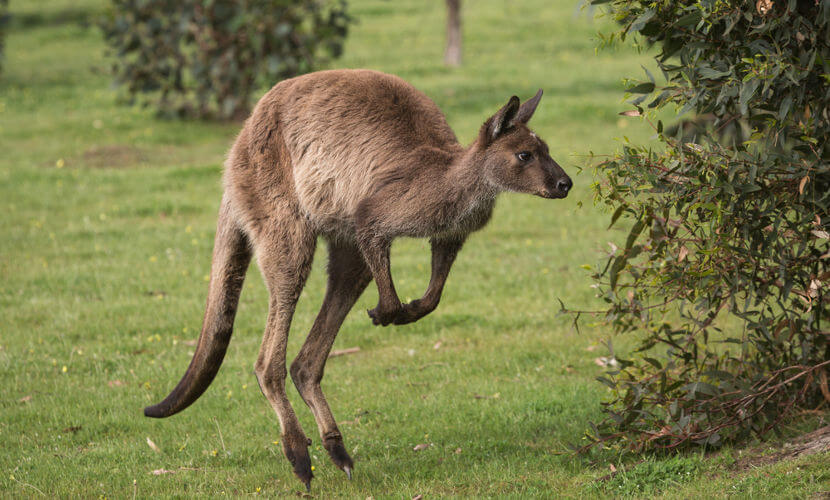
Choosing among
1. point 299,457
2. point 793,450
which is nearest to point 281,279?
point 299,457

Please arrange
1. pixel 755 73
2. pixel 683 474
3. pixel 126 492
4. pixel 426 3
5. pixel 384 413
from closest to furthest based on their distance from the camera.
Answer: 1. pixel 755 73
2. pixel 683 474
3. pixel 126 492
4. pixel 384 413
5. pixel 426 3

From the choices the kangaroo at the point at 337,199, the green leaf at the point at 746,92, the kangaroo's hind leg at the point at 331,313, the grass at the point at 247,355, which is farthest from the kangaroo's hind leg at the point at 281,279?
the green leaf at the point at 746,92

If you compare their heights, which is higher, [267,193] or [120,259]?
[267,193]

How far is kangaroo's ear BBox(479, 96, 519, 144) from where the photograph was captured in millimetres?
5270

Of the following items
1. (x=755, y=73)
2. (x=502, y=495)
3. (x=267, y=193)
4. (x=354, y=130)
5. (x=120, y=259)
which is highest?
(x=755, y=73)

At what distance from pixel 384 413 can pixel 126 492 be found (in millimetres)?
1963

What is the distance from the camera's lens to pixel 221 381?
757cm

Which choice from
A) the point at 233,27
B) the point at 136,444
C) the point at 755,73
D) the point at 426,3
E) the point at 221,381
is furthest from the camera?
the point at 426,3

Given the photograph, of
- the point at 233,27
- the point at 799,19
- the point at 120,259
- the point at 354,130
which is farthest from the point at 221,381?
the point at 233,27

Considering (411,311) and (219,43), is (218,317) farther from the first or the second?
(219,43)

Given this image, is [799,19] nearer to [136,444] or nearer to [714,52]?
[714,52]

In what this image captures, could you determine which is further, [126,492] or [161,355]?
[161,355]

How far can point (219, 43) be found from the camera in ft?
55.2

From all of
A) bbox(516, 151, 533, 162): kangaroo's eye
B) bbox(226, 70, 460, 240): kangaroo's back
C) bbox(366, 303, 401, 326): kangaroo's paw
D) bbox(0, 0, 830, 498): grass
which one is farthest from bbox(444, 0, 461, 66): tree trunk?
bbox(366, 303, 401, 326): kangaroo's paw
